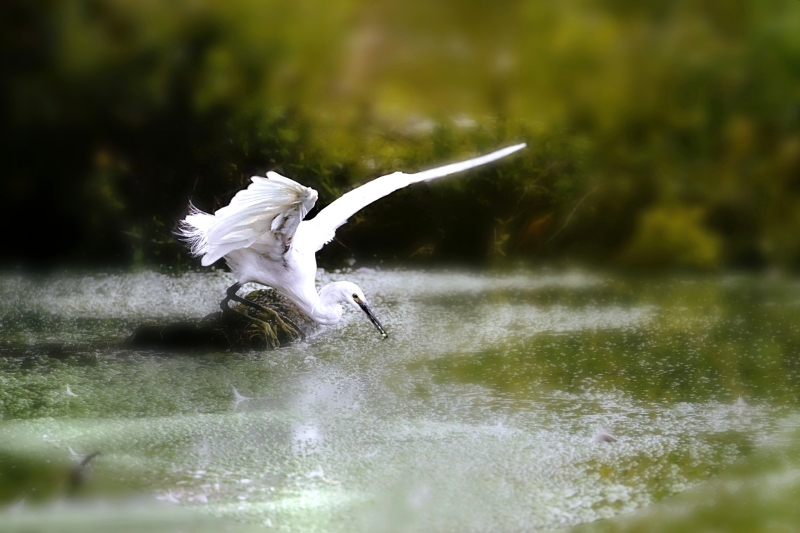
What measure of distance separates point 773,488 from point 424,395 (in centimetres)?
67

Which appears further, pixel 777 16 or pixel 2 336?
pixel 777 16

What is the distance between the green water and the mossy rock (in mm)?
57

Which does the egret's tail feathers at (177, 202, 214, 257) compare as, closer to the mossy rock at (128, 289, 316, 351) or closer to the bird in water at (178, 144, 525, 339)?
the bird in water at (178, 144, 525, 339)

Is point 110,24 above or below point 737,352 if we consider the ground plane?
above

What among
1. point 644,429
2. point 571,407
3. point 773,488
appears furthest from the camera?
point 571,407

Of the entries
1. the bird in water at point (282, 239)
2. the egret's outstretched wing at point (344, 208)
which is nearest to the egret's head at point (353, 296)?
the bird in water at point (282, 239)

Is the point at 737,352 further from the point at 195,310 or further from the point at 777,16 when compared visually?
the point at 777,16

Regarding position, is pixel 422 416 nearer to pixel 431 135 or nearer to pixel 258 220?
pixel 258 220

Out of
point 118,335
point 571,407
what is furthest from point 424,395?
point 118,335

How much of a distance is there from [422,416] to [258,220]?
0.56 m

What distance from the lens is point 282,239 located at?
2.07 m

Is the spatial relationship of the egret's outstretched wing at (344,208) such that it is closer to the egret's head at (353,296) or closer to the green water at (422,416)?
the egret's head at (353,296)

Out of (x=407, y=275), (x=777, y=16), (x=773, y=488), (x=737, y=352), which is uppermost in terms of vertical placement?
(x=777, y=16)

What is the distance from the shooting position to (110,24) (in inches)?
139
